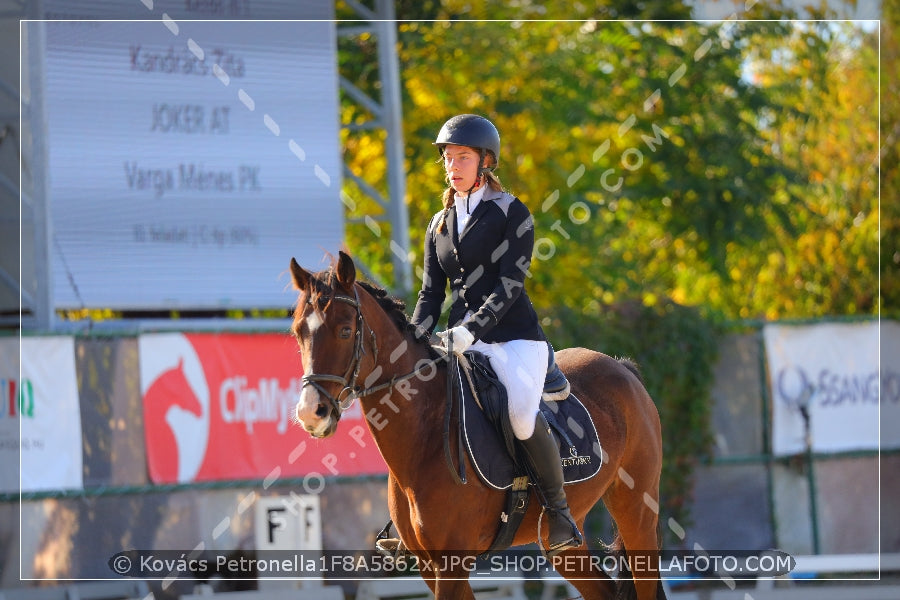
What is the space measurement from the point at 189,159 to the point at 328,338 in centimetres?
619

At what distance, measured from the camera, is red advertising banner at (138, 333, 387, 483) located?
9633 mm

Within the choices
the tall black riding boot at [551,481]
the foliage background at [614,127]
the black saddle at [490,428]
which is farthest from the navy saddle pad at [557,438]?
the foliage background at [614,127]

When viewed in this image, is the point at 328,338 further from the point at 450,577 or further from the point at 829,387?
the point at 829,387

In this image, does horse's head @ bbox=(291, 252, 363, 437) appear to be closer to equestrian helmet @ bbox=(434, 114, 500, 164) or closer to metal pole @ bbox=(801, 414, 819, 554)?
equestrian helmet @ bbox=(434, 114, 500, 164)

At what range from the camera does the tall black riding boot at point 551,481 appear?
224 inches

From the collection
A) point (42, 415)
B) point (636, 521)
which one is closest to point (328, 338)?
point (636, 521)

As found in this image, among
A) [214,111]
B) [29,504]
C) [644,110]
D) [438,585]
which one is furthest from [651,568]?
[644,110]

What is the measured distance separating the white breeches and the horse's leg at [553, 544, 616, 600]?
3.22 feet

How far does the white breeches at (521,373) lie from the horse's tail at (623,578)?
4.70 ft

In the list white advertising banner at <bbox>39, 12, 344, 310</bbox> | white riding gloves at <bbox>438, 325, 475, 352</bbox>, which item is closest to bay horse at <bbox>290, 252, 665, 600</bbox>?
white riding gloves at <bbox>438, 325, 475, 352</bbox>

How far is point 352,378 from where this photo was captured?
16.8 feet

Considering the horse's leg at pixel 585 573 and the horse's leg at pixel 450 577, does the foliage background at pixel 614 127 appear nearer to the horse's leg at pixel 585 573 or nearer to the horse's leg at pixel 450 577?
the horse's leg at pixel 585 573

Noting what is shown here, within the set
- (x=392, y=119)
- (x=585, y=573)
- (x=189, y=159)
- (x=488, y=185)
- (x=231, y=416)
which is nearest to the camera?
(x=488, y=185)

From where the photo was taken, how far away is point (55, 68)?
10195 millimetres
